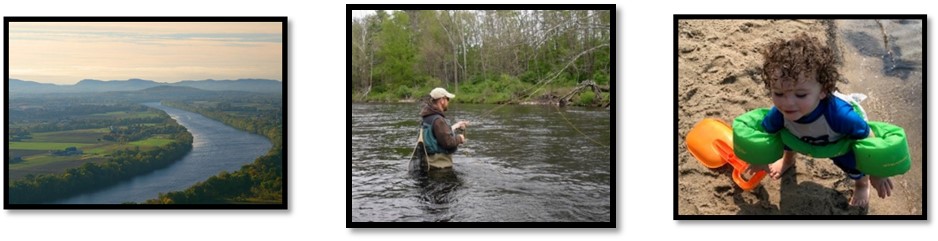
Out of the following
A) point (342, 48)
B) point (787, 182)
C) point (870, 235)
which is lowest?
point (870, 235)

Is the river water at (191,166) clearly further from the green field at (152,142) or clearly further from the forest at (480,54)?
the forest at (480,54)

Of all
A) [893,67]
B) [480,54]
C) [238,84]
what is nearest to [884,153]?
[893,67]

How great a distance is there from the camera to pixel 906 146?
3576 millimetres

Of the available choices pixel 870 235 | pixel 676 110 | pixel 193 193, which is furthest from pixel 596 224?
pixel 193 193

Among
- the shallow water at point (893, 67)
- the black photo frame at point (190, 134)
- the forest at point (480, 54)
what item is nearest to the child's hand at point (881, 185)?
the shallow water at point (893, 67)

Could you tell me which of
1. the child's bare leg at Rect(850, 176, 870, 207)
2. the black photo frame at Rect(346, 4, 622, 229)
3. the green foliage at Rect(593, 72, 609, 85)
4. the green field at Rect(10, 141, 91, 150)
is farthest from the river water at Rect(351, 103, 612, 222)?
the green field at Rect(10, 141, 91, 150)

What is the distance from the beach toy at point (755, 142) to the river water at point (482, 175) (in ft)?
2.02

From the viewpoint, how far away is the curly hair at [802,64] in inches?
137

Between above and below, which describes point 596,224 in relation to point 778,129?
below

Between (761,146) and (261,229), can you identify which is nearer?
(761,146)

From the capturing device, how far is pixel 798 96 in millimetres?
3506

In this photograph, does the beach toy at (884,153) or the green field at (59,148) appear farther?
the green field at (59,148)

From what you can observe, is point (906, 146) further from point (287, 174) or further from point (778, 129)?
point (287, 174)

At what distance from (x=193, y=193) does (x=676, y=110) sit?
7.88 ft
